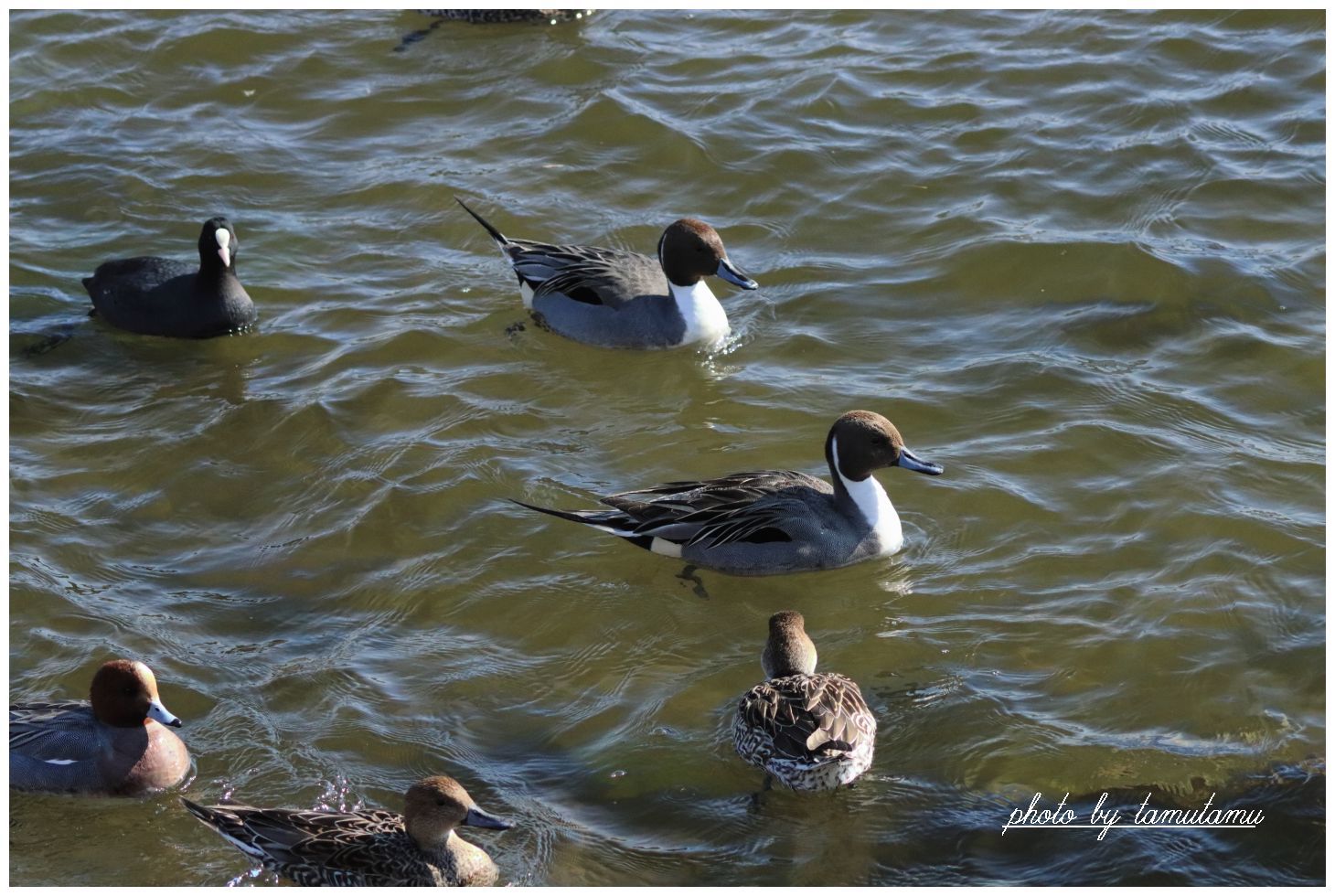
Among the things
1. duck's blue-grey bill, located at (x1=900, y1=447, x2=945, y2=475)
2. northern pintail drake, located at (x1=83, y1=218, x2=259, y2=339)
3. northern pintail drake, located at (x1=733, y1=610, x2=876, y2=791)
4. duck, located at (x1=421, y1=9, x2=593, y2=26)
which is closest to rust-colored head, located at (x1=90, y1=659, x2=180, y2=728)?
northern pintail drake, located at (x1=733, y1=610, x2=876, y2=791)

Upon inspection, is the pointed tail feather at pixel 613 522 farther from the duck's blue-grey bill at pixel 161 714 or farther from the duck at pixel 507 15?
the duck at pixel 507 15

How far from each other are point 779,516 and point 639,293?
258 cm

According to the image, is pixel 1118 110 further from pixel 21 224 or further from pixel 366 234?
pixel 21 224

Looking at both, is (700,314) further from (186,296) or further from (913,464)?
(186,296)

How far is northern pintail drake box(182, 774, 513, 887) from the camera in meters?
5.72

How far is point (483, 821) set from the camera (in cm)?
575

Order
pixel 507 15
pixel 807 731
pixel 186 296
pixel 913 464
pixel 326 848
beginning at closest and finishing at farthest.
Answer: pixel 326 848 → pixel 807 731 → pixel 913 464 → pixel 186 296 → pixel 507 15

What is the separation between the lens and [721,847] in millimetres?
6023

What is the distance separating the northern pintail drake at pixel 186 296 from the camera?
976 cm

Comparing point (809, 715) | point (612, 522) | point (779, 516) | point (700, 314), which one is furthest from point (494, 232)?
point (809, 715)

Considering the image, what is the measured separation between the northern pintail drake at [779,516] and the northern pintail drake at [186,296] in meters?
3.26

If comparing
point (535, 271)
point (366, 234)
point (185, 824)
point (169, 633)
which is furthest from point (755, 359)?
point (185, 824)

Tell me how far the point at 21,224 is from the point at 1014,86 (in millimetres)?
7503

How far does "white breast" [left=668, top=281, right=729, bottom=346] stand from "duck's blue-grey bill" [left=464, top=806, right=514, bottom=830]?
14.6ft
